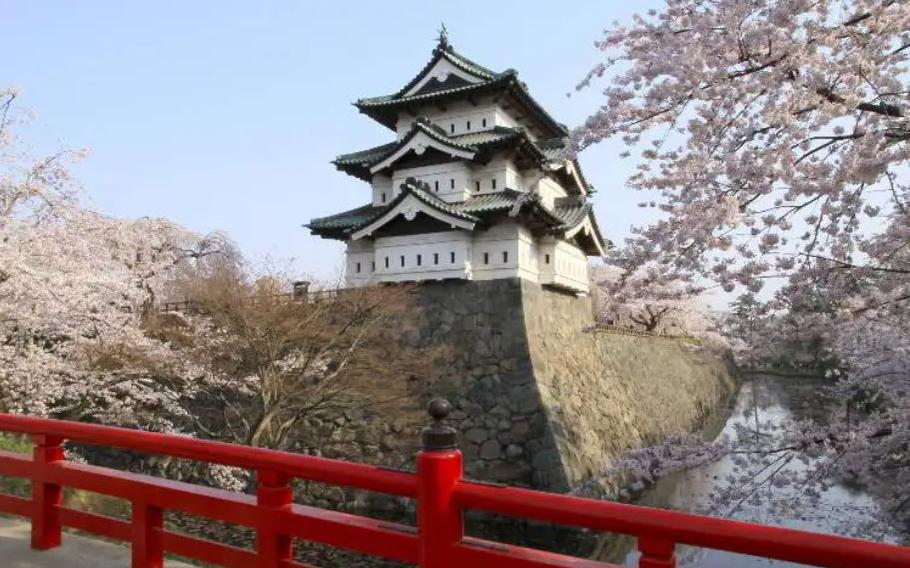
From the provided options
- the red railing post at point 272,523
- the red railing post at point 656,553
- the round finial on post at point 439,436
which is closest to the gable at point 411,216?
the red railing post at point 272,523

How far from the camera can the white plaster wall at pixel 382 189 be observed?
53.4ft

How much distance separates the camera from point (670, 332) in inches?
1334

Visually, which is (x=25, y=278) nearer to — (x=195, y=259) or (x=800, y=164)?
(x=800, y=164)

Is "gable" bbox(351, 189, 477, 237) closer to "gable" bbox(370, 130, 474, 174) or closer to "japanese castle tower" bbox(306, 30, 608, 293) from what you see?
"japanese castle tower" bbox(306, 30, 608, 293)

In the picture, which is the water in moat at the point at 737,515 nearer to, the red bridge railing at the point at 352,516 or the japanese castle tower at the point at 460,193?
the red bridge railing at the point at 352,516

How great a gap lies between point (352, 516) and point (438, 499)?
62 centimetres

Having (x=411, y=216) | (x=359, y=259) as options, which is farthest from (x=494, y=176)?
(x=359, y=259)

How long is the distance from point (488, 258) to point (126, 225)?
53.5 ft

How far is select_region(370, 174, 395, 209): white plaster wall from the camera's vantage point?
16.3 metres

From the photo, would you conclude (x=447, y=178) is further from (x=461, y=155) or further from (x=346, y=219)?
(x=346, y=219)

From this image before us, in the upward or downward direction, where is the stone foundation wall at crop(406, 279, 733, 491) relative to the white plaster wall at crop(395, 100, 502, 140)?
downward

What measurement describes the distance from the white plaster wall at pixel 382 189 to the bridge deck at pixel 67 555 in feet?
43.3

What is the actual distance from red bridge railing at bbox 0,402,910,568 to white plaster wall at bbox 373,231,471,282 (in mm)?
10873

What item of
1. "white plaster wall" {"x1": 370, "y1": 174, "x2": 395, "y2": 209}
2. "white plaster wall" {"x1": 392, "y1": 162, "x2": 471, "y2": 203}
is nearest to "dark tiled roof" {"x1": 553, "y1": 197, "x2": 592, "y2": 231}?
"white plaster wall" {"x1": 392, "y1": 162, "x2": 471, "y2": 203}
